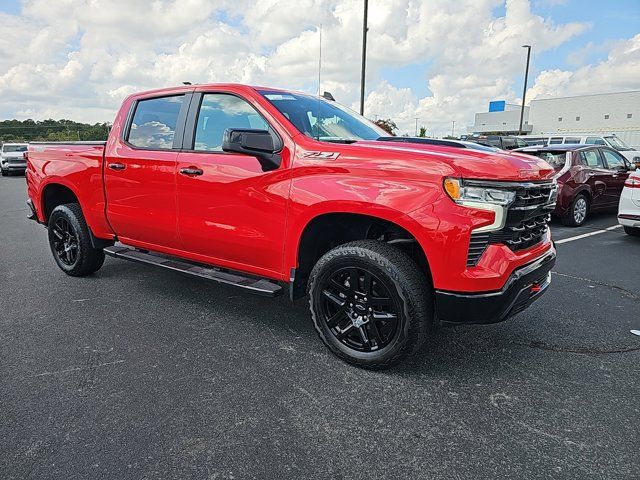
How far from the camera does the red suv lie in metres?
8.30

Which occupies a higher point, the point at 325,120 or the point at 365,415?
the point at 325,120

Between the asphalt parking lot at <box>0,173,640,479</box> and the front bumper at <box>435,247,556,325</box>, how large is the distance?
469mm

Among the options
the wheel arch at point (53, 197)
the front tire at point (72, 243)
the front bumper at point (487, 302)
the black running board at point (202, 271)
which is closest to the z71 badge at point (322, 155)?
the black running board at point (202, 271)

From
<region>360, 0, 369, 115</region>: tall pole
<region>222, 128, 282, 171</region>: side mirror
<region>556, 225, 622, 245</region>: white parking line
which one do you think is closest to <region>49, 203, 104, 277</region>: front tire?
<region>222, 128, 282, 171</region>: side mirror

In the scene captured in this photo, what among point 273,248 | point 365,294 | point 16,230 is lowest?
point 16,230

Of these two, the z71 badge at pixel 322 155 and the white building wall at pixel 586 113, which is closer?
the z71 badge at pixel 322 155

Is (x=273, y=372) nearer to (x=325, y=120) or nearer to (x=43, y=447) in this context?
(x=43, y=447)

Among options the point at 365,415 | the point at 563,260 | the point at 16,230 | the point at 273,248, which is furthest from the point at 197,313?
the point at 16,230

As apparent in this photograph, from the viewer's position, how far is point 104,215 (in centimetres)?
455

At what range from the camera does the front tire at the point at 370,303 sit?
2834 mm

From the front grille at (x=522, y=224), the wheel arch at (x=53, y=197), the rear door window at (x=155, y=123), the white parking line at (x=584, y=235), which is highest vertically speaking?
the rear door window at (x=155, y=123)

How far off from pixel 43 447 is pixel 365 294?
192 centimetres

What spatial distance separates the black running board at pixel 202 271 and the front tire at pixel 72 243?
393mm

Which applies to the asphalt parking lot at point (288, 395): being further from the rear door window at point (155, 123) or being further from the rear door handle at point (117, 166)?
the rear door window at point (155, 123)
